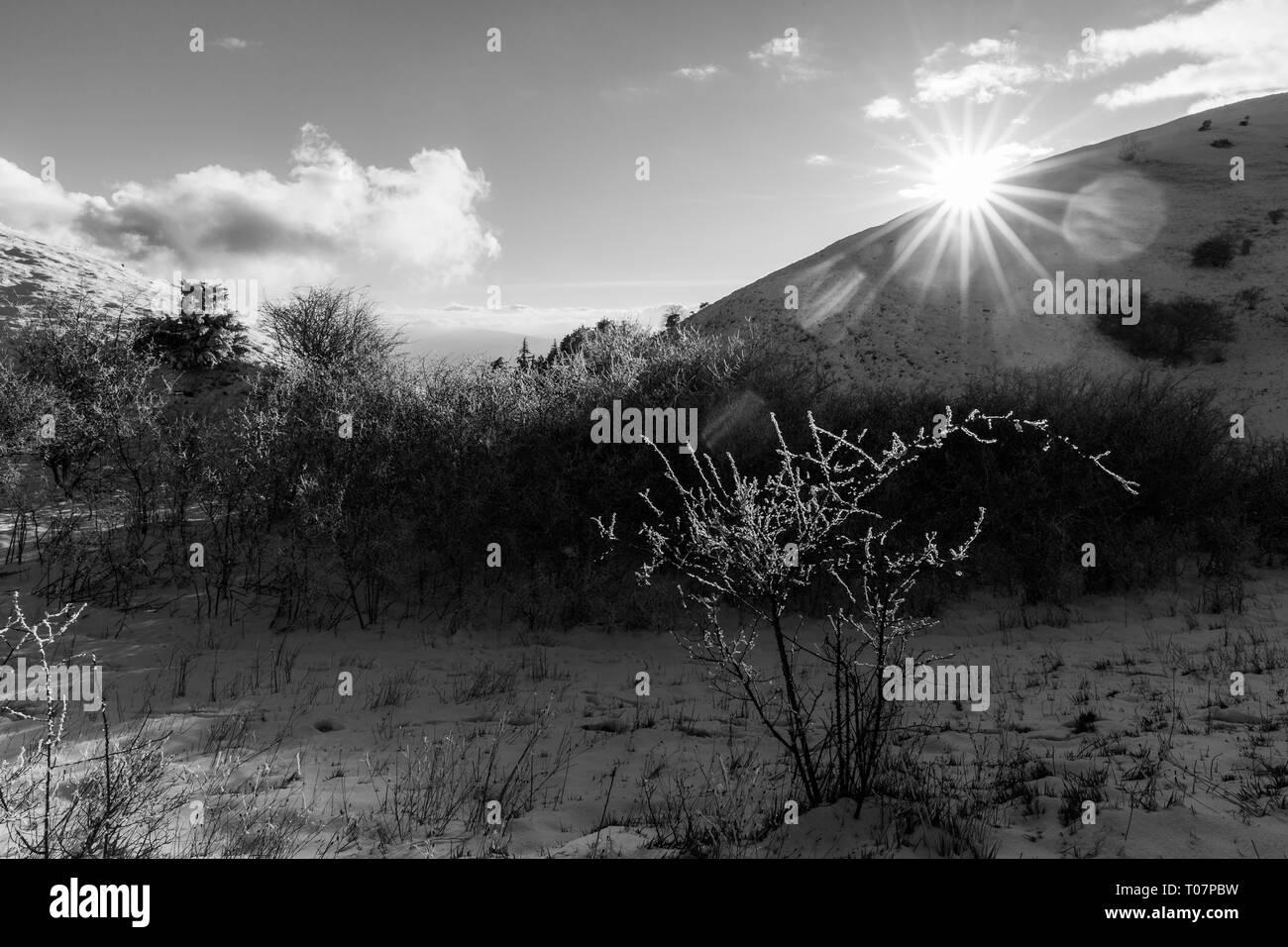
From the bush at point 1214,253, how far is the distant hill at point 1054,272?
0.41 m

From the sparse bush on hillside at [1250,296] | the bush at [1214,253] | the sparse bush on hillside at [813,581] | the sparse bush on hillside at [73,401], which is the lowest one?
the sparse bush on hillside at [813,581]

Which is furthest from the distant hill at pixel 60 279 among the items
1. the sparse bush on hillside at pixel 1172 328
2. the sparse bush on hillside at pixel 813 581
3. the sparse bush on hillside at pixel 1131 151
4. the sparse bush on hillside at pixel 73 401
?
the sparse bush on hillside at pixel 1131 151

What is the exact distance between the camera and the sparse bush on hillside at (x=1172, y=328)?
29.5 m

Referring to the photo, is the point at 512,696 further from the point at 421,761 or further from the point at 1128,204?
the point at 1128,204

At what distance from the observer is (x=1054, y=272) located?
36.0m

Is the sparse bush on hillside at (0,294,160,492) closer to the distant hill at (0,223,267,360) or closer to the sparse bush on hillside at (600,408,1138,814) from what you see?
the sparse bush on hillside at (600,408,1138,814)

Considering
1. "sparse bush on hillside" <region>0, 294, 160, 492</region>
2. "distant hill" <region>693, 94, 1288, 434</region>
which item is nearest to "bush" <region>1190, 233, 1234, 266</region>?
"distant hill" <region>693, 94, 1288, 434</region>

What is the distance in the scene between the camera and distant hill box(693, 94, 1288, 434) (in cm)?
2958

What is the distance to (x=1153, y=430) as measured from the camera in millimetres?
12320

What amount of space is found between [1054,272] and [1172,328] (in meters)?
7.57

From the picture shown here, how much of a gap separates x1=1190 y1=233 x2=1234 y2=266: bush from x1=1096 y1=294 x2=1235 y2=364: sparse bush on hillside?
4.47 metres

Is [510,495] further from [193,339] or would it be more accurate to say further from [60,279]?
[60,279]

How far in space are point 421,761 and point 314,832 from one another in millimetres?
1130

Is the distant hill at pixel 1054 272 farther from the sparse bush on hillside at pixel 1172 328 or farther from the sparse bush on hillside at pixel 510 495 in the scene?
the sparse bush on hillside at pixel 510 495
